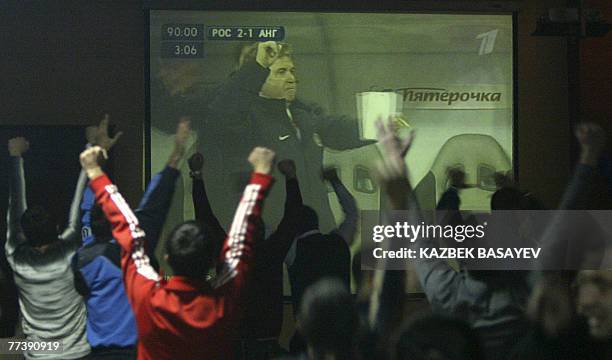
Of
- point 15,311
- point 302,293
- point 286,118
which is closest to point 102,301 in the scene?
point 15,311

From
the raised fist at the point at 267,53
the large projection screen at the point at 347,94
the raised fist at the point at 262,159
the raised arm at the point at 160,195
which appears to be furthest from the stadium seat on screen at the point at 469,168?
the raised arm at the point at 160,195

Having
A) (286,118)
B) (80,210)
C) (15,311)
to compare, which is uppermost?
(286,118)

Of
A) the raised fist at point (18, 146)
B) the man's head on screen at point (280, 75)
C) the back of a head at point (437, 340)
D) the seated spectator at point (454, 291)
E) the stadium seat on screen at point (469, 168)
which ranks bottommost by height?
the back of a head at point (437, 340)

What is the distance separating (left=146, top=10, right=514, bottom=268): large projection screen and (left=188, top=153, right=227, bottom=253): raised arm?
0.02 meters

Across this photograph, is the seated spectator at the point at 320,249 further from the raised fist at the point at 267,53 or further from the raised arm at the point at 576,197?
the raised arm at the point at 576,197

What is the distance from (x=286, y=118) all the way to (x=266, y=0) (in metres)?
0.47

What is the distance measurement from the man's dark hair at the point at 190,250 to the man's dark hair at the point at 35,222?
447 mm

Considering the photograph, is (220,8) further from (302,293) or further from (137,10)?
(302,293)

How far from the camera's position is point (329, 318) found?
143 inches

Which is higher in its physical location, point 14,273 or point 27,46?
point 27,46

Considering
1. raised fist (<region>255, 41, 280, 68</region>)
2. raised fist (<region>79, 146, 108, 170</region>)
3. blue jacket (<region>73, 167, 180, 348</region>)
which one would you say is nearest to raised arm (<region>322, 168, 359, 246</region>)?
raised fist (<region>255, 41, 280, 68</region>)

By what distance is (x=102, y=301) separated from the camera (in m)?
3.68

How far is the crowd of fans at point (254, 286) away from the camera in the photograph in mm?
3617

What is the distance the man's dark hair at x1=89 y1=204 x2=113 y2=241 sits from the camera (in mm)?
3662
